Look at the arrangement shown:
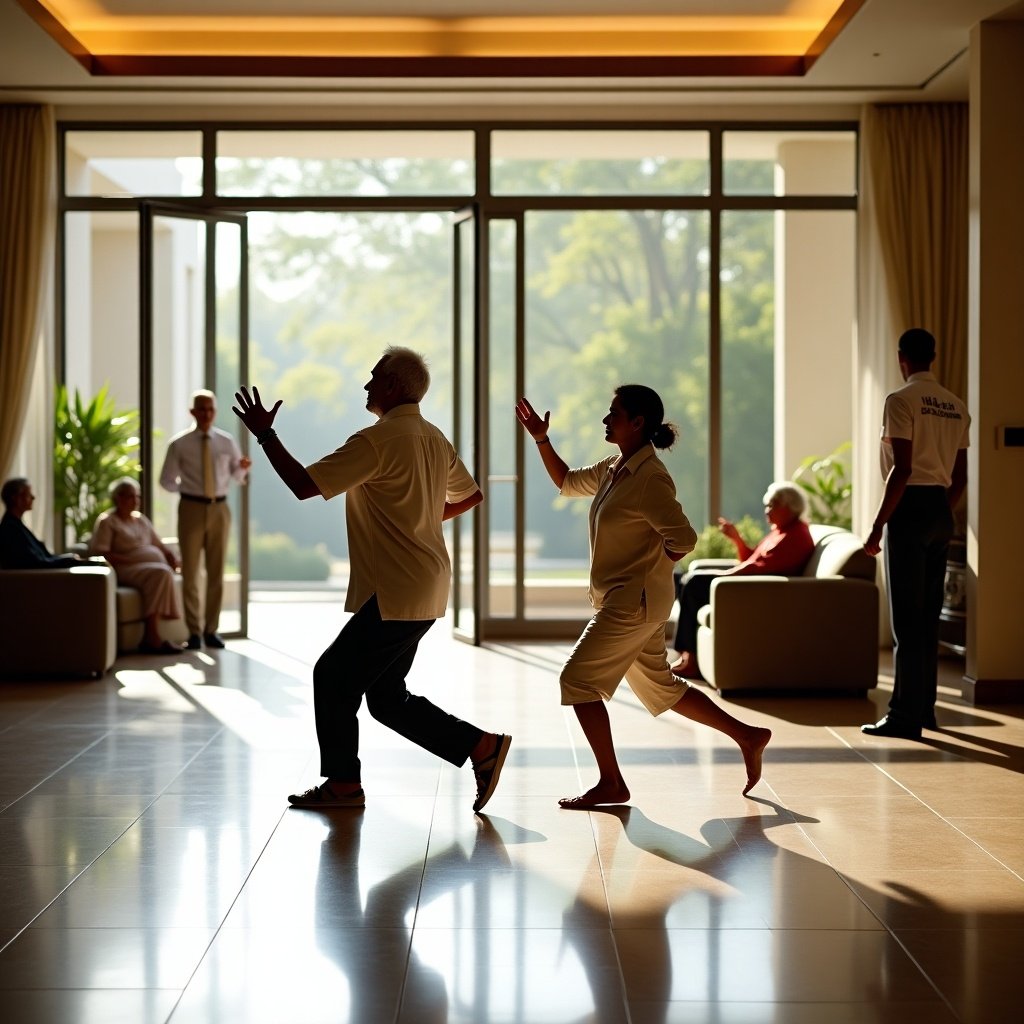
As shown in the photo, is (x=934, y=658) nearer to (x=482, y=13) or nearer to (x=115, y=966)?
(x=115, y=966)

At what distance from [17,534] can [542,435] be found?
3982mm

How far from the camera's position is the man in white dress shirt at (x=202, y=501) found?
866 centimetres

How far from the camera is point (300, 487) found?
4102mm

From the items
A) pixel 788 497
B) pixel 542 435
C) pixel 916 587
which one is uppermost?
pixel 542 435

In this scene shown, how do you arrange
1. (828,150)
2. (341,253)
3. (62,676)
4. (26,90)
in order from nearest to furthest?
1. (62,676)
2. (26,90)
3. (828,150)
4. (341,253)

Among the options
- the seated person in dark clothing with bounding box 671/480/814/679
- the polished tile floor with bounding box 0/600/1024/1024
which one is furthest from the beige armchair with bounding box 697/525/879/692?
the polished tile floor with bounding box 0/600/1024/1024

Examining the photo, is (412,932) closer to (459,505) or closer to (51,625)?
(459,505)

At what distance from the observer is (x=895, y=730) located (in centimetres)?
582

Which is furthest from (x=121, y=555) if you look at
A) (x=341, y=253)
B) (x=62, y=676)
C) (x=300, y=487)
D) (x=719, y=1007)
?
(x=341, y=253)

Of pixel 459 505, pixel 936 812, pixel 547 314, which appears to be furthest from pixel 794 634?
pixel 547 314

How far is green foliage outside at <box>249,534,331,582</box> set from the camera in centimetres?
Answer: 1955

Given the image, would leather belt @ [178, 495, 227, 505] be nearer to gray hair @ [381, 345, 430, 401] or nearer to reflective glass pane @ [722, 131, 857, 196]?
reflective glass pane @ [722, 131, 857, 196]

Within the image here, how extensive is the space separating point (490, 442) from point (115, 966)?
656cm

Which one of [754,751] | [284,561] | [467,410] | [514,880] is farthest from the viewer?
[284,561]
